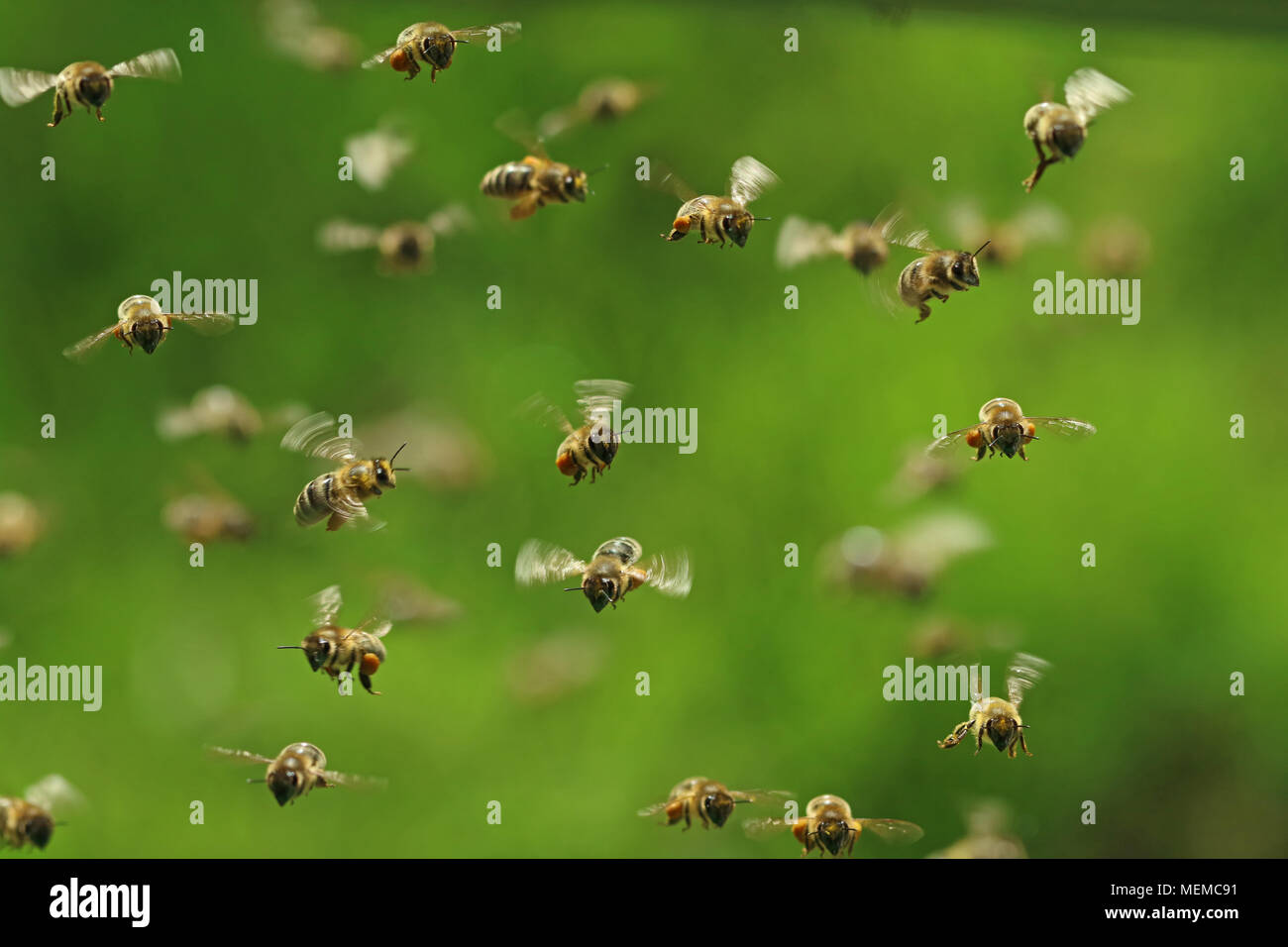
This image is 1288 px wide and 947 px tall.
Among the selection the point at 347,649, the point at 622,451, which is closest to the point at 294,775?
the point at 347,649

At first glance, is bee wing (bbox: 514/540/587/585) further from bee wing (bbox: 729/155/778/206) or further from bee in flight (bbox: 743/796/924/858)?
bee wing (bbox: 729/155/778/206)

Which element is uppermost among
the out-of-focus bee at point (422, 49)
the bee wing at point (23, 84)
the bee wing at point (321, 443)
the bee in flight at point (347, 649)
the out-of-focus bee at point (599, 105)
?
the out-of-focus bee at point (599, 105)

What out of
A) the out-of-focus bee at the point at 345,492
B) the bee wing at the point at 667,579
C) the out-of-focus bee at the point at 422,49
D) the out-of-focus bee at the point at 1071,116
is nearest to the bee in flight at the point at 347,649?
the out-of-focus bee at the point at 345,492

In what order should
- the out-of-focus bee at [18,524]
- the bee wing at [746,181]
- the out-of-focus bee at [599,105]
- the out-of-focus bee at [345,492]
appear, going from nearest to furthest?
1. the out-of-focus bee at [345,492]
2. the bee wing at [746,181]
3. the out-of-focus bee at [599,105]
4. the out-of-focus bee at [18,524]

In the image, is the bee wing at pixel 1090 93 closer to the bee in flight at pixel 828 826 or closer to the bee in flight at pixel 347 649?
the bee in flight at pixel 828 826

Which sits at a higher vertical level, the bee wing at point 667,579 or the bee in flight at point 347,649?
the bee wing at point 667,579

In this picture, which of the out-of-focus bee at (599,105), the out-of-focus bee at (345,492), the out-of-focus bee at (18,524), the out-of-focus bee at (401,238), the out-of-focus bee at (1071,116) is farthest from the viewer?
the out-of-focus bee at (18,524)

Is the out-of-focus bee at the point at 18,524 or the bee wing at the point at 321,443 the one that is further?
the out-of-focus bee at the point at 18,524
